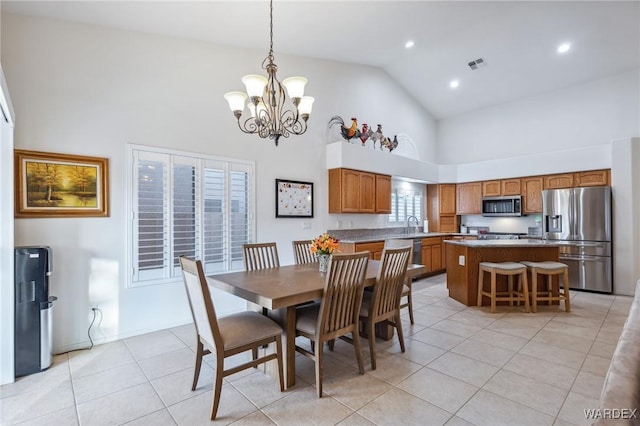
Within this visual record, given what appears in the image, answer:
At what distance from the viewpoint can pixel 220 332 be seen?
2.12 m

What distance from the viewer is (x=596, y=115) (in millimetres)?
5777

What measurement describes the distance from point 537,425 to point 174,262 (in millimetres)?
3535

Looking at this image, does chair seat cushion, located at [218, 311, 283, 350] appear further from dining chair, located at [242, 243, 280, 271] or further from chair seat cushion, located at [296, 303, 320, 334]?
dining chair, located at [242, 243, 280, 271]

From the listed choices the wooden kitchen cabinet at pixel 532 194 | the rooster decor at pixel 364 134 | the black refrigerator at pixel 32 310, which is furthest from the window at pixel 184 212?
the wooden kitchen cabinet at pixel 532 194

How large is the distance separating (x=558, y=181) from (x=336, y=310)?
18.4 feet

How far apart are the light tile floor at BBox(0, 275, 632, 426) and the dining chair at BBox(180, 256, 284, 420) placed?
25cm

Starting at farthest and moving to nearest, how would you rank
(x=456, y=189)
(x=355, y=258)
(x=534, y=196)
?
1. (x=456, y=189)
2. (x=534, y=196)
3. (x=355, y=258)

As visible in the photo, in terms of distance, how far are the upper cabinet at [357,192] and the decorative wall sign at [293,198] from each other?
1.46ft

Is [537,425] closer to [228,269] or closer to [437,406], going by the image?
[437,406]

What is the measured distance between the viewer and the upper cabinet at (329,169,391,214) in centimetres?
506

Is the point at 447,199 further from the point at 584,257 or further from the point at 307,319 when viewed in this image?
the point at 307,319

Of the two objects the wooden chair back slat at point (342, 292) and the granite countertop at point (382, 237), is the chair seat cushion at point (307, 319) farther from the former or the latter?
the granite countertop at point (382, 237)

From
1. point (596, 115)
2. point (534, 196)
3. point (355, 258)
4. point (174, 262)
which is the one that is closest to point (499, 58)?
point (596, 115)

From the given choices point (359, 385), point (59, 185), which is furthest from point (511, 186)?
point (59, 185)
